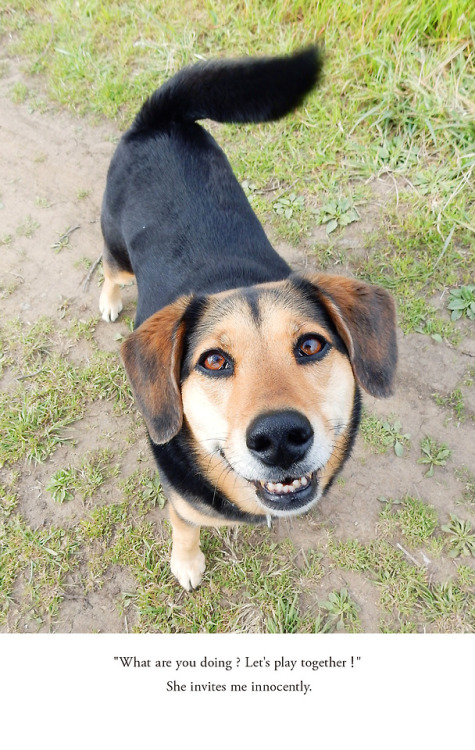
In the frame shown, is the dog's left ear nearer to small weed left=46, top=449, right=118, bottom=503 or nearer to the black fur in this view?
the black fur

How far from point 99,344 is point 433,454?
287 centimetres

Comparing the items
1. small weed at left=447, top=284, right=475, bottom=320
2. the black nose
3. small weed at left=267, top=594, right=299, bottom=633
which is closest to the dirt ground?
small weed at left=447, top=284, right=475, bottom=320

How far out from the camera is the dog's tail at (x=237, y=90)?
9.64ft

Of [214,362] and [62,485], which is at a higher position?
[214,362]

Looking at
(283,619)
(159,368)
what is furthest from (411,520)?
(159,368)

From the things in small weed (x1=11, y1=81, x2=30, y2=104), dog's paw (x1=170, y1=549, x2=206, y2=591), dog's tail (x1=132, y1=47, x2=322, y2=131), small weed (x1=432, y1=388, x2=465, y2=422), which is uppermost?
dog's tail (x1=132, y1=47, x2=322, y2=131)

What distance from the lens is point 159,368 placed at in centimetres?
249

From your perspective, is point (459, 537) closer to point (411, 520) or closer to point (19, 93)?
point (411, 520)

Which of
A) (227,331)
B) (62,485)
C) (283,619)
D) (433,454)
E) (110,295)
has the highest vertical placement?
(227,331)

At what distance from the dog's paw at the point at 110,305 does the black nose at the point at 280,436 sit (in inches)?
108

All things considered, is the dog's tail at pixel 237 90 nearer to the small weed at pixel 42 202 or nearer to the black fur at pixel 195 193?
the black fur at pixel 195 193

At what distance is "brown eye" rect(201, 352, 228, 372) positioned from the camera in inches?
92.8

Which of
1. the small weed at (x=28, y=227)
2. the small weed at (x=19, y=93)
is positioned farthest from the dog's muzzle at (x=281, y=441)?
the small weed at (x=19, y=93)

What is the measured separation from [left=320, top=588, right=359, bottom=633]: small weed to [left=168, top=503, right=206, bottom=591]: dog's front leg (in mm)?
864
